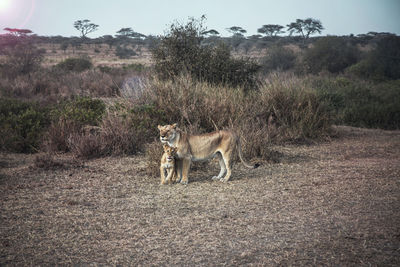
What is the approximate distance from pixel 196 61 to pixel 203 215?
31.2 ft

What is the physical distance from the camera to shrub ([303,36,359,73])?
35.1m

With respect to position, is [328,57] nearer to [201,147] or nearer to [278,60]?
[278,60]

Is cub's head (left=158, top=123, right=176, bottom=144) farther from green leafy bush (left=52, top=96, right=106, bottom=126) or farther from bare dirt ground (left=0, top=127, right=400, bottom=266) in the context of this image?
green leafy bush (left=52, top=96, right=106, bottom=126)

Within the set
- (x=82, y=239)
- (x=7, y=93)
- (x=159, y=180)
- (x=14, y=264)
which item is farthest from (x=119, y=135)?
(x=7, y=93)

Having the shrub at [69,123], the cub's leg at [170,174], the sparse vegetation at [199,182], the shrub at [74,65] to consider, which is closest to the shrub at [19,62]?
the shrub at [74,65]

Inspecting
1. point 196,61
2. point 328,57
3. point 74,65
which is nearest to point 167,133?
point 196,61

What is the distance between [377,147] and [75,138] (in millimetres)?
7827

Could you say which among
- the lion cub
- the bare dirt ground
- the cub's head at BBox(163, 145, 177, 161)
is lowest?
the bare dirt ground

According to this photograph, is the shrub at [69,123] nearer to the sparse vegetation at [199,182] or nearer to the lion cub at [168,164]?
the sparse vegetation at [199,182]

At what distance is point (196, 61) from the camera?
46.6ft

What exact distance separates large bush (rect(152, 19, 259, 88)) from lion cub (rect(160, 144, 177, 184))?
7.14m

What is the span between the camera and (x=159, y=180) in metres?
7.40

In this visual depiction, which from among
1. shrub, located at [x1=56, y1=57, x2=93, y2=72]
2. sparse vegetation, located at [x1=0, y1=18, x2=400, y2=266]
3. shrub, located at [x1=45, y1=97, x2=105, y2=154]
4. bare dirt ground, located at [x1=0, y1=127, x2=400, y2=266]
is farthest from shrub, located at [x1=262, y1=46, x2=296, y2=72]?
bare dirt ground, located at [x1=0, y1=127, x2=400, y2=266]

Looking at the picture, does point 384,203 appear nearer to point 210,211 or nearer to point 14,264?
point 210,211
